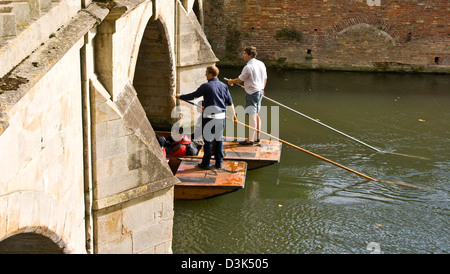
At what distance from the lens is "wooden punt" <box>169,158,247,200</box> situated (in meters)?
8.68

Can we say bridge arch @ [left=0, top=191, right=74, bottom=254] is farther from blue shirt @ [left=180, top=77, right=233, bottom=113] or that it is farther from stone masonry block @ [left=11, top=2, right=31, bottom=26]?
blue shirt @ [left=180, top=77, right=233, bottom=113]

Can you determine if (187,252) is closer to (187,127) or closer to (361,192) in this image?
(361,192)

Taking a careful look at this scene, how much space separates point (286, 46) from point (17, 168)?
1453 cm

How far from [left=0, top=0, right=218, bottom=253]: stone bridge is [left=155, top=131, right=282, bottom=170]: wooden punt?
2.57 m

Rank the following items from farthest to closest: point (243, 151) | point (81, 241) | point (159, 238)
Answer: point (243, 151) < point (159, 238) < point (81, 241)

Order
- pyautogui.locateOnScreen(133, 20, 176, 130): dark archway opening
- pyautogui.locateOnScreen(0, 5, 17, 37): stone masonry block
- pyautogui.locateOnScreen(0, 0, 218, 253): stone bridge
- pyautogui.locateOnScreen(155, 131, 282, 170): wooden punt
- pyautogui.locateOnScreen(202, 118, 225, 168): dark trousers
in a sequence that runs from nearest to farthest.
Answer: pyautogui.locateOnScreen(0, 5, 17, 37): stone masonry block
pyautogui.locateOnScreen(0, 0, 218, 253): stone bridge
pyautogui.locateOnScreen(202, 118, 225, 168): dark trousers
pyautogui.locateOnScreen(155, 131, 282, 170): wooden punt
pyautogui.locateOnScreen(133, 20, 176, 130): dark archway opening

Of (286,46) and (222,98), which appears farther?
(286,46)

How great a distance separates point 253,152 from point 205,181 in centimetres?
148

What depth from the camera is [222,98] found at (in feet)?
28.9

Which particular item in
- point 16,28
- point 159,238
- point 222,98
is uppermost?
point 16,28

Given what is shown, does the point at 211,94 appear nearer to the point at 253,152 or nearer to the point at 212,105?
the point at 212,105

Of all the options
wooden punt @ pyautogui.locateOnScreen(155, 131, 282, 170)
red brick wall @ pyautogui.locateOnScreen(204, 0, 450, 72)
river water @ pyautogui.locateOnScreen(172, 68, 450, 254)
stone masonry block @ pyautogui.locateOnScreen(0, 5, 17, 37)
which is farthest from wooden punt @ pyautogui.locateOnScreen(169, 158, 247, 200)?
red brick wall @ pyautogui.locateOnScreen(204, 0, 450, 72)

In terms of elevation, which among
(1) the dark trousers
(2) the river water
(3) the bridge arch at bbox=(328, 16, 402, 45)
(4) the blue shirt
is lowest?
(2) the river water

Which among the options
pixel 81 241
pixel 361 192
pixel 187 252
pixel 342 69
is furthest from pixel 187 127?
pixel 342 69
